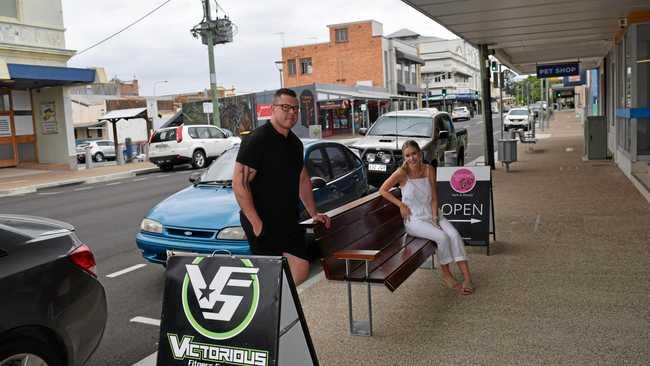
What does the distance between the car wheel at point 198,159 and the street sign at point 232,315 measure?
21391 mm

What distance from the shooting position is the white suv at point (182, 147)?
78.7 ft

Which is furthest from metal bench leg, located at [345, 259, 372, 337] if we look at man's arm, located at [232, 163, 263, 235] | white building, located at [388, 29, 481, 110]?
white building, located at [388, 29, 481, 110]

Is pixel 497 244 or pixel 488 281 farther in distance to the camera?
pixel 497 244

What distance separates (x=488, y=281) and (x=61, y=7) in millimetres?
24077

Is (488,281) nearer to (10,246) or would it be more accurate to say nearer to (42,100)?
(10,246)

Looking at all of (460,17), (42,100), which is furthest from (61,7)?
(460,17)

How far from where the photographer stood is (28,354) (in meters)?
3.41

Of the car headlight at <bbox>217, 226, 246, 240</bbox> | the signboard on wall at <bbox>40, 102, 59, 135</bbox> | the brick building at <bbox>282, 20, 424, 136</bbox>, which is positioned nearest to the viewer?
the car headlight at <bbox>217, 226, 246, 240</bbox>

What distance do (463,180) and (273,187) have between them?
382 centimetres

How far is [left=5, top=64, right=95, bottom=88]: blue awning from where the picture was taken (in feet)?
70.0

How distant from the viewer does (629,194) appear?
11094 millimetres

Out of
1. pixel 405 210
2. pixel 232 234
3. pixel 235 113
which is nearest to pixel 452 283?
pixel 405 210

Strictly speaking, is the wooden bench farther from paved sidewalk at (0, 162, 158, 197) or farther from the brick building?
the brick building

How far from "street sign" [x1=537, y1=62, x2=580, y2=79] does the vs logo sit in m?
22.5
